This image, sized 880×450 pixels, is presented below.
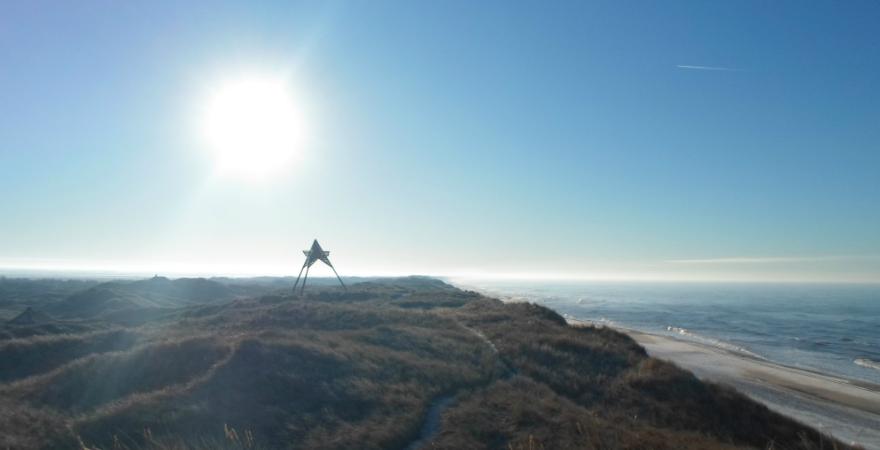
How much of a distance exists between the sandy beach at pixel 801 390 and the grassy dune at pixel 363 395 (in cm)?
735

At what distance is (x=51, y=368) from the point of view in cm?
1906

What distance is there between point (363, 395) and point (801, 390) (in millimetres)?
28853

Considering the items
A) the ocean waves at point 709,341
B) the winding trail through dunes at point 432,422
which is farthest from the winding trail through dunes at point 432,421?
the ocean waves at point 709,341

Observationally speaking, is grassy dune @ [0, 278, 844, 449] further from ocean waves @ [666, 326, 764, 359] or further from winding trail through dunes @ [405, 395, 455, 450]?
ocean waves @ [666, 326, 764, 359]

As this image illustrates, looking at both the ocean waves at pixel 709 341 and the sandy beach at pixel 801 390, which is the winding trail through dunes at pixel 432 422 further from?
the ocean waves at pixel 709 341

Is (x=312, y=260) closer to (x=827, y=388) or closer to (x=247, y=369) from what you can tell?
(x=247, y=369)

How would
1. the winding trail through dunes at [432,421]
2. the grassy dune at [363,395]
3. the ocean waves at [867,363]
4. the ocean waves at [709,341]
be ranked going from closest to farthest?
the grassy dune at [363,395], the winding trail through dunes at [432,421], the ocean waves at [867,363], the ocean waves at [709,341]

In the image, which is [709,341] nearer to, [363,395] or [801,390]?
[801,390]

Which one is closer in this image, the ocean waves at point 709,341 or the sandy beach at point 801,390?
the sandy beach at point 801,390

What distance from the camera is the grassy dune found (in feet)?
32.6

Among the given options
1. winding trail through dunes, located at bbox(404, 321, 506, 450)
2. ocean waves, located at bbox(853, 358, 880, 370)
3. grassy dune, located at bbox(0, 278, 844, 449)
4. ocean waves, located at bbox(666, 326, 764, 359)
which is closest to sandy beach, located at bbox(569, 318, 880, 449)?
ocean waves, located at bbox(666, 326, 764, 359)

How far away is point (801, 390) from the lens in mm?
27875

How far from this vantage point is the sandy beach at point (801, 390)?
69.8 feet

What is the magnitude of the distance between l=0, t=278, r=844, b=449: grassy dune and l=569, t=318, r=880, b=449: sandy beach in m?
7.35
